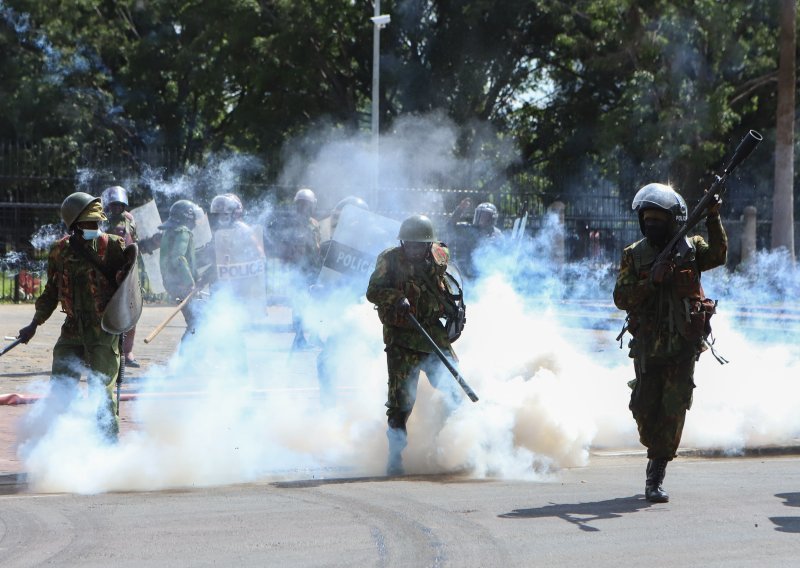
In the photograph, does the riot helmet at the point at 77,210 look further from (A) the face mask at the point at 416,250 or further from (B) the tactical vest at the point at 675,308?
(B) the tactical vest at the point at 675,308

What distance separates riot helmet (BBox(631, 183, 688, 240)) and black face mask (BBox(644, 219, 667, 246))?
0.03 m

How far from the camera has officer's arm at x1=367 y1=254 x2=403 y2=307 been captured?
7.32 m

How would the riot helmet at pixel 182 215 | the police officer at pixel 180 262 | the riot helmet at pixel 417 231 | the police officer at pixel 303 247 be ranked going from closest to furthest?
the riot helmet at pixel 417 231
the police officer at pixel 303 247
the police officer at pixel 180 262
the riot helmet at pixel 182 215

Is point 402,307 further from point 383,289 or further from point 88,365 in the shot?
point 88,365

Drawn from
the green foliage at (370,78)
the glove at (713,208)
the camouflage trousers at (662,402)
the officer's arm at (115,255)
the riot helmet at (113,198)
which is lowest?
the camouflage trousers at (662,402)

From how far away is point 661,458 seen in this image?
21.5 ft

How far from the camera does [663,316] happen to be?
6539mm

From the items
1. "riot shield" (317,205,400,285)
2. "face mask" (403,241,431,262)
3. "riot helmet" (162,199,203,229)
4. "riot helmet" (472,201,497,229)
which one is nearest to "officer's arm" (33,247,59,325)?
"face mask" (403,241,431,262)

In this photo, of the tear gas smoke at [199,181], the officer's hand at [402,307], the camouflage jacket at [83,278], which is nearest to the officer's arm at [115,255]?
the camouflage jacket at [83,278]

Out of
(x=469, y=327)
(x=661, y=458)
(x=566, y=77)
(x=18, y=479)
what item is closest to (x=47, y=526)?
(x=18, y=479)

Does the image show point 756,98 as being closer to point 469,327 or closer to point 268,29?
point 268,29

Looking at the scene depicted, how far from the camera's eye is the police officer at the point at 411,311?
738 centimetres

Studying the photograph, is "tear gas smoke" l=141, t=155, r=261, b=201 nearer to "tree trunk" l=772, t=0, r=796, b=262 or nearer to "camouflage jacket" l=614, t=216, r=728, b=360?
"tree trunk" l=772, t=0, r=796, b=262

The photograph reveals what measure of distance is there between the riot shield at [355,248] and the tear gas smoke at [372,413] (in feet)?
0.50
